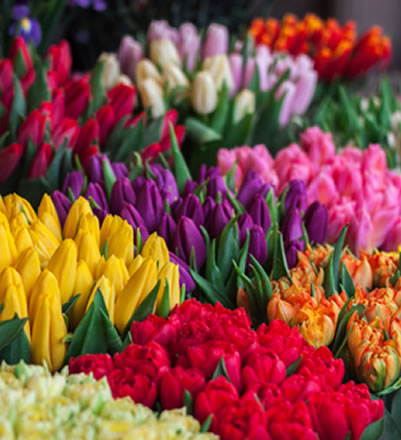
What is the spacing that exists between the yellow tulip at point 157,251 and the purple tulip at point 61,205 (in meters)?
0.16

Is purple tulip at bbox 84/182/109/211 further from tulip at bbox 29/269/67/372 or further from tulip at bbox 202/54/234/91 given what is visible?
tulip at bbox 202/54/234/91

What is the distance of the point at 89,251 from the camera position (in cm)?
64

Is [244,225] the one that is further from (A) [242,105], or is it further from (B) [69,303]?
(A) [242,105]

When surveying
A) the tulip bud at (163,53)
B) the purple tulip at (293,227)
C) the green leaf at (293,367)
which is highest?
the tulip bud at (163,53)

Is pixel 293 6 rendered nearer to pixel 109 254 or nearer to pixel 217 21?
pixel 217 21

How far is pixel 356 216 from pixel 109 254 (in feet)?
1.23

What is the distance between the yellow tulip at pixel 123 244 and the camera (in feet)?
→ 2.17

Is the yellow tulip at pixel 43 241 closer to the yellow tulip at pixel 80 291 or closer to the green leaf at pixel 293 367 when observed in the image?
the yellow tulip at pixel 80 291

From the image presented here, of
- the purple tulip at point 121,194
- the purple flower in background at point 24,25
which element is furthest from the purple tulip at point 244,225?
the purple flower in background at point 24,25

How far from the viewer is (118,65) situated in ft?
4.97

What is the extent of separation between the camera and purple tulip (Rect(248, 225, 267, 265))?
2.49 ft

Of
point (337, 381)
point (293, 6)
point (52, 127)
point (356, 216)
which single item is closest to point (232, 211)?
point (356, 216)

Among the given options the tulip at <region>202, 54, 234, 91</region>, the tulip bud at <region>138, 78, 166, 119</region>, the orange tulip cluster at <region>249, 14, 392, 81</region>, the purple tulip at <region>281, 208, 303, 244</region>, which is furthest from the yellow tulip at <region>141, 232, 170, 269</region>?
the orange tulip cluster at <region>249, 14, 392, 81</region>

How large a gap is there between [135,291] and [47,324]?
9 centimetres
